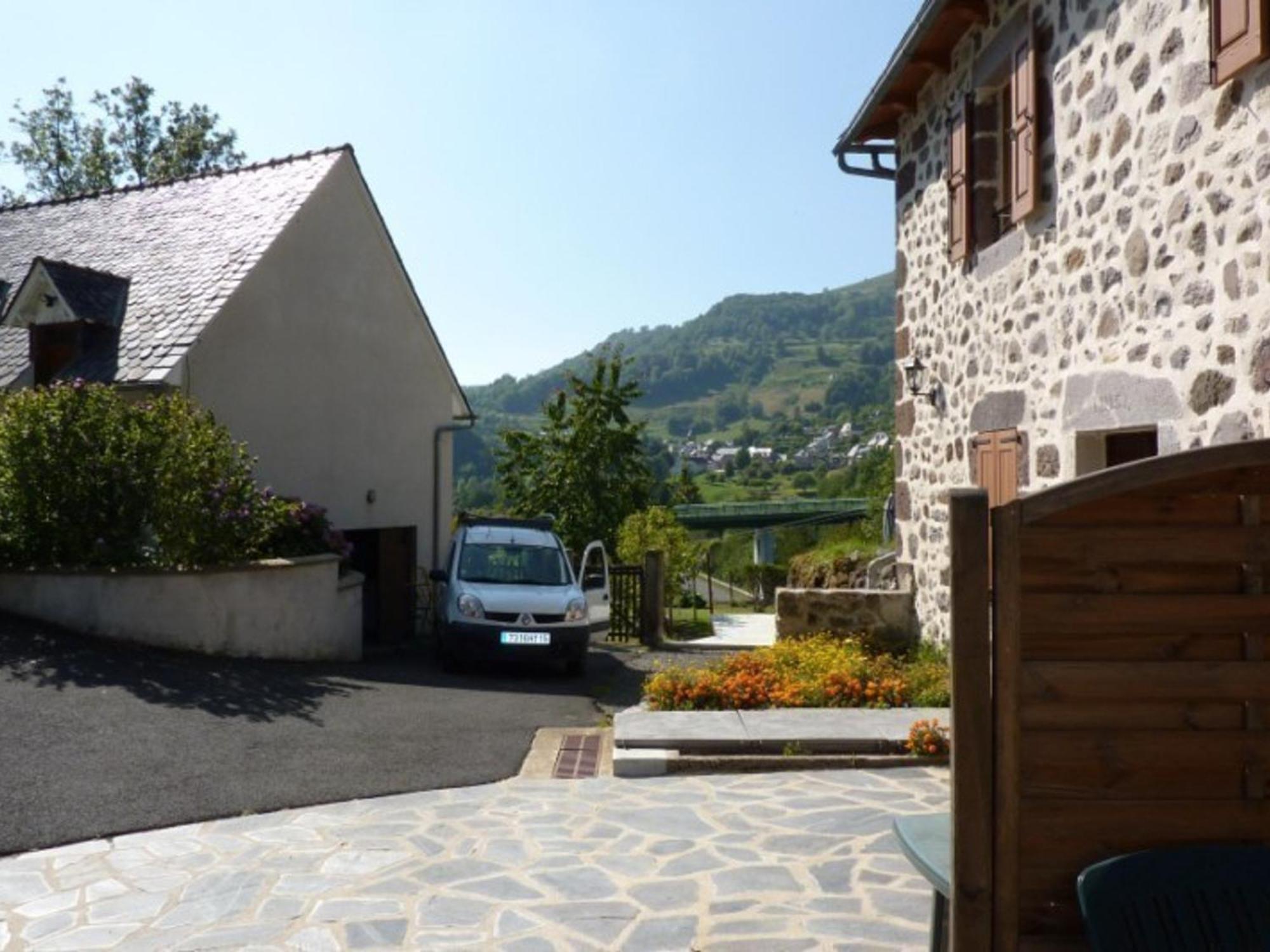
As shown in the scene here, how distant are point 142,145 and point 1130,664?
110 ft

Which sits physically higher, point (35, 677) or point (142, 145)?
point (142, 145)

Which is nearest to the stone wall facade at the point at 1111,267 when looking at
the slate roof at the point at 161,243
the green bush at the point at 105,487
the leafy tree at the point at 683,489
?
the green bush at the point at 105,487

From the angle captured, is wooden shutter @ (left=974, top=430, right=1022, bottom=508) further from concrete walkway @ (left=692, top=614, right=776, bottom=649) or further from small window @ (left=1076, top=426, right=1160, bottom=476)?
concrete walkway @ (left=692, top=614, right=776, bottom=649)

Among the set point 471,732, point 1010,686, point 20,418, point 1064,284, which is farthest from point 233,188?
point 1010,686

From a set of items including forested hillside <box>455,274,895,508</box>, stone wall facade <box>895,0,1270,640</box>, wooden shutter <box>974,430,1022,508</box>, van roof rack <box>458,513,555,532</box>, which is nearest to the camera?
stone wall facade <box>895,0,1270,640</box>

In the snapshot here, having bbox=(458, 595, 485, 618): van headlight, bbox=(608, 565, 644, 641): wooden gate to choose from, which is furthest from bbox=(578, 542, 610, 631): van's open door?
bbox=(458, 595, 485, 618): van headlight

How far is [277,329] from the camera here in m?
15.9

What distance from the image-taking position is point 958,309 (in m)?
9.66

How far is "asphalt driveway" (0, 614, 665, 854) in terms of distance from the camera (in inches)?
256

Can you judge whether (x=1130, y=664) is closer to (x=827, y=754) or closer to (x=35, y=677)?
(x=827, y=754)

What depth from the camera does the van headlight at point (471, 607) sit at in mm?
12922

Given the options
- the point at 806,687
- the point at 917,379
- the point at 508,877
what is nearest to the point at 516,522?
the point at 917,379

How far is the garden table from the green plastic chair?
45cm

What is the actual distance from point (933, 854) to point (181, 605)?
9959 millimetres
